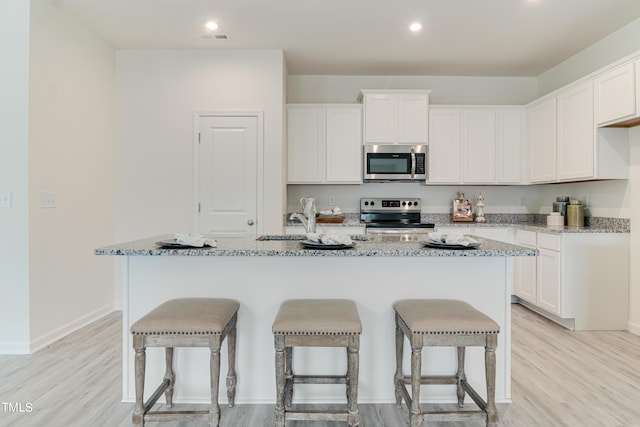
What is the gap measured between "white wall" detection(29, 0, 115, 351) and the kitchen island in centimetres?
145

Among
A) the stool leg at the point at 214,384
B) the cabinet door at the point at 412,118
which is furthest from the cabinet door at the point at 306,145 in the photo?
the stool leg at the point at 214,384

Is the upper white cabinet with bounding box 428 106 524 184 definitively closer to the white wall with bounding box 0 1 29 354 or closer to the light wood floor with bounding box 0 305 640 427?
the light wood floor with bounding box 0 305 640 427

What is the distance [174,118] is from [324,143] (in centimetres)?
167

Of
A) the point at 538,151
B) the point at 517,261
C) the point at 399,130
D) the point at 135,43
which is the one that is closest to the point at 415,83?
the point at 399,130

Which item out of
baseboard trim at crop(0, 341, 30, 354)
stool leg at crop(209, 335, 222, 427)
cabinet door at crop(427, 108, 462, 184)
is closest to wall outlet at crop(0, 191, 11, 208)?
baseboard trim at crop(0, 341, 30, 354)

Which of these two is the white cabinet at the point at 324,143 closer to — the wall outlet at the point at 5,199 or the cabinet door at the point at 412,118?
the cabinet door at the point at 412,118

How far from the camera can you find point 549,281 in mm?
3549

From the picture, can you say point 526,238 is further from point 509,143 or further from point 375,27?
point 375,27

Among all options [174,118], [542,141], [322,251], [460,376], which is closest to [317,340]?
[322,251]

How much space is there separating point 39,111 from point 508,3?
3.87 metres

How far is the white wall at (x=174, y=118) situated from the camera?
3.94 m

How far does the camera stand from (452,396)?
2105 millimetres

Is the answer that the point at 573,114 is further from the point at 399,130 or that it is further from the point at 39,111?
the point at 39,111

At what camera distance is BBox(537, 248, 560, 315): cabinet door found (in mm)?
3430
